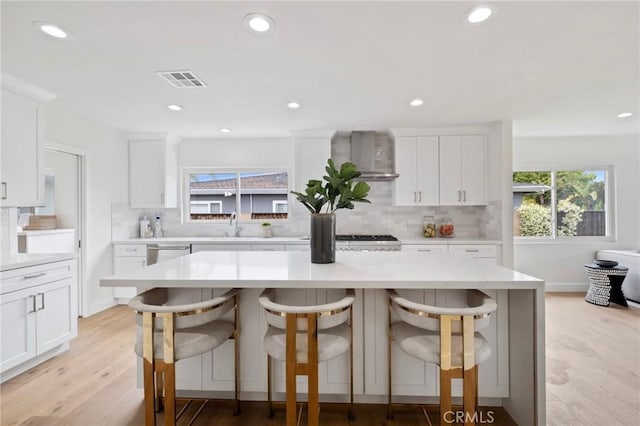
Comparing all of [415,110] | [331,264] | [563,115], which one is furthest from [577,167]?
[331,264]

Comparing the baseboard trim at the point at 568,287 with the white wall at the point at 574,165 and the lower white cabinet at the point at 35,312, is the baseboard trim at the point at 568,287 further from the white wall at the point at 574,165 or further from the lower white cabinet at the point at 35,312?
the lower white cabinet at the point at 35,312

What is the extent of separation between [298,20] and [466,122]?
2905 mm

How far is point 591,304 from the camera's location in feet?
13.7

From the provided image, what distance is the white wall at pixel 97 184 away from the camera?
362 centimetres

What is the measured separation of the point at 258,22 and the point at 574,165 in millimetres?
5293

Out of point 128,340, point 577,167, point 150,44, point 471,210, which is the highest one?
point 150,44

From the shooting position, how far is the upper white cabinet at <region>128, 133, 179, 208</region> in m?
4.46

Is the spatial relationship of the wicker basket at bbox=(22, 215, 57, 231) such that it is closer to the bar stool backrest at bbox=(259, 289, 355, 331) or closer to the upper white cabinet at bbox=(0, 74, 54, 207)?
the upper white cabinet at bbox=(0, 74, 54, 207)

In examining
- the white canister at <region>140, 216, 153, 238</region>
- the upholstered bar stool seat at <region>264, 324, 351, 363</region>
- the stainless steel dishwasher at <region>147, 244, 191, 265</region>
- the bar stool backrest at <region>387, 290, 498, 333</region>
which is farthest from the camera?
the white canister at <region>140, 216, 153, 238</region>

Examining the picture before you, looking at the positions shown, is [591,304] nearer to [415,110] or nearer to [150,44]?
[415,110]

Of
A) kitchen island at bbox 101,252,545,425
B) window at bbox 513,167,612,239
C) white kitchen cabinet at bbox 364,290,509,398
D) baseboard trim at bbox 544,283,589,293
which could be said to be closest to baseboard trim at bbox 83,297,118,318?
kitchen island at bbox 101,252,545,425

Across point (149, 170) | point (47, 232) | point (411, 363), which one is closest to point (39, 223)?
point (47, 232)

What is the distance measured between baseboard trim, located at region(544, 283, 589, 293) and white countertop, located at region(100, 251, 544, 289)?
3.80 meters

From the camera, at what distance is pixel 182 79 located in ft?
8.64
